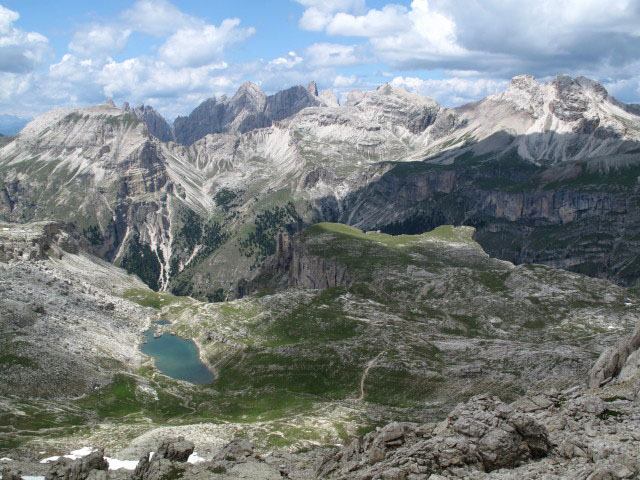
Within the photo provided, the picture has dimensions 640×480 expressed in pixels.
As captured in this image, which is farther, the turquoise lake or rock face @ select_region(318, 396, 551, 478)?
the turquoise lake

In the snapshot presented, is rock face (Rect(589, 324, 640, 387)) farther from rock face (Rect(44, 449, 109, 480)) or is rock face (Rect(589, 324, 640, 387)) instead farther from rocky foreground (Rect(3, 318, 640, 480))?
rock face (Rect(44, 449, 109, 480))

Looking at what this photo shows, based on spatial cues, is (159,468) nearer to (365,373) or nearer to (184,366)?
(365,373)

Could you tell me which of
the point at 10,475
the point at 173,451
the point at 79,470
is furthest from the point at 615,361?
the point at 10,475

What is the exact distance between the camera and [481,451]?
47.0 meters

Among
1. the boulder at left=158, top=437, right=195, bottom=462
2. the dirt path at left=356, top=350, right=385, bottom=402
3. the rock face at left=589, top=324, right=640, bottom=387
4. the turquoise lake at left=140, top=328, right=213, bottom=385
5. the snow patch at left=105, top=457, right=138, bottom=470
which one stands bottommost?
the turquoise lake at left=140, top=328, right=213, bottom=385

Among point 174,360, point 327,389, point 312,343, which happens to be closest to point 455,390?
point 327,389

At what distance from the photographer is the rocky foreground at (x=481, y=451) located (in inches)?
1713

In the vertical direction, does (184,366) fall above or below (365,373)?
below

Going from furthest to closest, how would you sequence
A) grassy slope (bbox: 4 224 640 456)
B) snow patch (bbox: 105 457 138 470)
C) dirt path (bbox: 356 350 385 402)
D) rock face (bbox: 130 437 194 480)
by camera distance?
dirt path (bbox: 356 350 385 402)
grassy slope (bbox: 4 224 640 456)
snow patch (bbox: 105 457 138 470)
rock face (bbox: 130 437 194 480)

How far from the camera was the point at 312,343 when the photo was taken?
172 metres

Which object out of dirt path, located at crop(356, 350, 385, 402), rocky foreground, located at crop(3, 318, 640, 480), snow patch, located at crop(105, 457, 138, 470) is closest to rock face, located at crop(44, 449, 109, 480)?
rocky foreground, located at crop(3, 318, 640, 480)

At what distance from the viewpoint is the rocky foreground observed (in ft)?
143

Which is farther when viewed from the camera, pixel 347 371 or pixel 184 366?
pixel 184 366

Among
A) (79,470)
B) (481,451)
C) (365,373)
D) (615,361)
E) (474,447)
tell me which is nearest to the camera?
(481,451)
